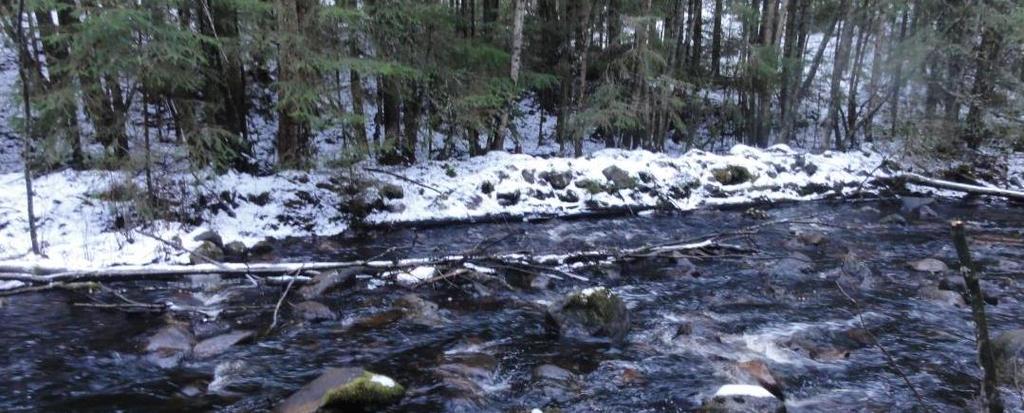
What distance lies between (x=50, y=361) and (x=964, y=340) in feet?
30.7

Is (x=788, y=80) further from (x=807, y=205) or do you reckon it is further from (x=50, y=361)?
(x=50, y=361)

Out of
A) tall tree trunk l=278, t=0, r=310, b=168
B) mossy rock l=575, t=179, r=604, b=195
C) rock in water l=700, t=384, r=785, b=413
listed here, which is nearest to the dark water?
rock in water l=700, t=384, r=785, b=413

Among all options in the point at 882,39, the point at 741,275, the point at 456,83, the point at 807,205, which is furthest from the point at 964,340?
the point at 882,39

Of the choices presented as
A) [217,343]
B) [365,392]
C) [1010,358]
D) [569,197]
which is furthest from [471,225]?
[1010,358]

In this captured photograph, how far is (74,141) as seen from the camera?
10.6m

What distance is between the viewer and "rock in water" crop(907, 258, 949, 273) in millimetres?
9422

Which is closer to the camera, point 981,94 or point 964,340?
point 964,340

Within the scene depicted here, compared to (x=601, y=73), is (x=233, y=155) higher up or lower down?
lower down

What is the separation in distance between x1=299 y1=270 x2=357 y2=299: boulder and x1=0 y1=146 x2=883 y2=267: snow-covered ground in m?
2.79

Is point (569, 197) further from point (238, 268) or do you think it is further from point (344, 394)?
point (344, 394)

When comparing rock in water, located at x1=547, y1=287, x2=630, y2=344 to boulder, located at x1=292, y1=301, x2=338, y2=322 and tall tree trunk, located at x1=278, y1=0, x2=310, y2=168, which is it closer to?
boulder, located at x1=292, y1=301, x2=338, y2=322

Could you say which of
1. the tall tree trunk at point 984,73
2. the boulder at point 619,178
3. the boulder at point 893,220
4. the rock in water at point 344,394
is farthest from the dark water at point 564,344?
the tall tree trunk at point 984,73

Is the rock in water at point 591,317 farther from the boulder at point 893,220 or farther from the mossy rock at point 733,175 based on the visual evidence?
the mossy rock at point 733,175

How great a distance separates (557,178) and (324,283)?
7420mm
